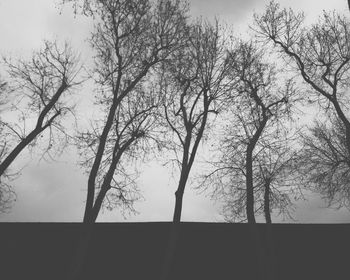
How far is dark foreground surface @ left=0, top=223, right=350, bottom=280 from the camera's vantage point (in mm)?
13180

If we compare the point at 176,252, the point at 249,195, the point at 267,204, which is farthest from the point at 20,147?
the point at 267,204

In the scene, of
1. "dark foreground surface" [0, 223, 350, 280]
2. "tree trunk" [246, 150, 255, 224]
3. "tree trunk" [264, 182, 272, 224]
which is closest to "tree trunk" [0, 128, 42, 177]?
"dark foreground surface" [0, 223, 350, 280]

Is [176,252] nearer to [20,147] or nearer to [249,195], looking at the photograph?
[249,195]

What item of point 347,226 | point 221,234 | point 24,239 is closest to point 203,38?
point 221,234

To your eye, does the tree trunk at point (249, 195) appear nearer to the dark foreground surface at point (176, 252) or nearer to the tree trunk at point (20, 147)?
the dark foreground surface at point (176, 252)

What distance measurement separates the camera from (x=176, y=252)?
44.5 feet

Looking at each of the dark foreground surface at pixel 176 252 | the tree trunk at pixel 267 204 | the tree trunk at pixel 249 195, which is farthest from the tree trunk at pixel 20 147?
the tree trunk at pixel 267 204

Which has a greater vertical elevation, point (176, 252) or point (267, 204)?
point (267, 204)

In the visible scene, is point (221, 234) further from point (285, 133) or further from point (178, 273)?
point (285, 133)

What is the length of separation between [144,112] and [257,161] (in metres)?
6.86

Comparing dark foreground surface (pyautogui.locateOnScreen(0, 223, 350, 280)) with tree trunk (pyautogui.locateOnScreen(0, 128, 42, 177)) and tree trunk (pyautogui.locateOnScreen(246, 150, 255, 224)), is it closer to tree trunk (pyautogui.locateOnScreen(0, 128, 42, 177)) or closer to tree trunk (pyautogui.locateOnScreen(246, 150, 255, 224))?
tree trunk (pyautogui.locateOnScreen(246, 150, 255, 224))

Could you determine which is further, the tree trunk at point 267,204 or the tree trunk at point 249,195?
the tree trunk at point 267,204

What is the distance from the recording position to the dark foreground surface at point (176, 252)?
13.2 meters

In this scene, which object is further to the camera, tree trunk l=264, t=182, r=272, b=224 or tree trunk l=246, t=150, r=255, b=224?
tree trunk l=264, t=182, r=272, b=224
